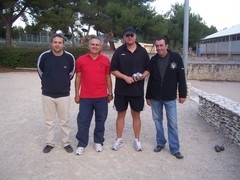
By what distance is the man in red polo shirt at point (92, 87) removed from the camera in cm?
434

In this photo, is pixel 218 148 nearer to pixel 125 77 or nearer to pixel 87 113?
pixel 125 77

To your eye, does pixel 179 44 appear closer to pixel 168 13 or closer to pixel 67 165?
pixel 168 13

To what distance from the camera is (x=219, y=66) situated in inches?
765

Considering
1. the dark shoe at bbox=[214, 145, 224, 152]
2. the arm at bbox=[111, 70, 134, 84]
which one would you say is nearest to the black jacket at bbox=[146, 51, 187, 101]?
the arm at bbox=[111, 70, 134, 84]

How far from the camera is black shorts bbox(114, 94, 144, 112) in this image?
443 centimetres

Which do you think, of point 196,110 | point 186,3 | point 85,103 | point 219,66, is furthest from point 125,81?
point 219,66

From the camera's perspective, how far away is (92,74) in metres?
4.34

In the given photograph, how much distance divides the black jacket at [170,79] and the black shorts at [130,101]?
24cm

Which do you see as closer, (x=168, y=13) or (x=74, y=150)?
(x=74, y=150)

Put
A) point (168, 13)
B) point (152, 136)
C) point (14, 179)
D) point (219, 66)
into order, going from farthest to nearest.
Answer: point (168, 13), point (219, 66), point (152, 136), point (14, 179)

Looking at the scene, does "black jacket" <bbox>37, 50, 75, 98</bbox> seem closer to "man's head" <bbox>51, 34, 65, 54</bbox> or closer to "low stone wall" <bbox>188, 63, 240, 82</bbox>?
"man's head" <bbox>51, 34, 65, 54</bbox>

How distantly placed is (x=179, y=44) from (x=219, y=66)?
29.5 m

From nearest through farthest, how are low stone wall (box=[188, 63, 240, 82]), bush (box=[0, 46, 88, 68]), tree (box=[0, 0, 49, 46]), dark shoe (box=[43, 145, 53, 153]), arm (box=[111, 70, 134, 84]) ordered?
1. arm (box=[111, 70, 134, 84])
2. dark shoe (box=[43, 145, 53, 153])
3. low stone wall (box=[188, 63, 240, 82])
4. bush (box=[0, 46, 88, 68])
5. tree (box=[0, 0, 49, 46])

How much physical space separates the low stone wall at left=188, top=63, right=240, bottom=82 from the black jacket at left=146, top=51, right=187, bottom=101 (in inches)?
594
